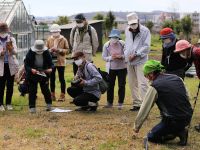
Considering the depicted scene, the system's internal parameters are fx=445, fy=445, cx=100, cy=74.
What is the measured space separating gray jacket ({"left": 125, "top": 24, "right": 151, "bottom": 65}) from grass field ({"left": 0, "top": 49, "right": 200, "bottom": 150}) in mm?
1095

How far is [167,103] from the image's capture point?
6254mm

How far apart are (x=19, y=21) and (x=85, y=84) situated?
43.5ft

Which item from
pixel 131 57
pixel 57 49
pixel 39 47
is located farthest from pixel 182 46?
pixel 57 49

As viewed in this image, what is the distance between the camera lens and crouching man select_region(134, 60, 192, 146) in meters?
6.18

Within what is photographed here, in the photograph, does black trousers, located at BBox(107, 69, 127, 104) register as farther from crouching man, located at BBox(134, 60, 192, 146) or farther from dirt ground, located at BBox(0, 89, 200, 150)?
crouching man, located at BBox(134, 60, 192, 146)

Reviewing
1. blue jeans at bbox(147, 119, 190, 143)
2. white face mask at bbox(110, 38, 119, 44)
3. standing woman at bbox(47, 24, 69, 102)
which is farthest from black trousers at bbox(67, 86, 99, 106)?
blue jeans at bbox(147, 119, 190, 143)

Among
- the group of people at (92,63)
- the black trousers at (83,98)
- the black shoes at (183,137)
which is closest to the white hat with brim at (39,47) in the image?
the group of people at (92,63)

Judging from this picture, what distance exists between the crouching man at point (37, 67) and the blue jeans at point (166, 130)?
3.05 m

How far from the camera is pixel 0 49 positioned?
29.3 feet

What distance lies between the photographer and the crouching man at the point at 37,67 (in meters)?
8.66

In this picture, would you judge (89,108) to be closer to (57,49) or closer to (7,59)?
(57,49)

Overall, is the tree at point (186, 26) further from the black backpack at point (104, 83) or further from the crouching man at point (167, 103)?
the crouching man at point (167, 103)

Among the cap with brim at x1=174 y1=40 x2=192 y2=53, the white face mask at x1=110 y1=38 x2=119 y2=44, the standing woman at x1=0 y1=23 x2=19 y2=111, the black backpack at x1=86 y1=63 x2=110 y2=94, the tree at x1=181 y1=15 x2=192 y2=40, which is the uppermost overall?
the cap with brim at x1=174 y1=40 x2=192 y2=53

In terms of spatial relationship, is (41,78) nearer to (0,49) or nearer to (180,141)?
(0,49)
